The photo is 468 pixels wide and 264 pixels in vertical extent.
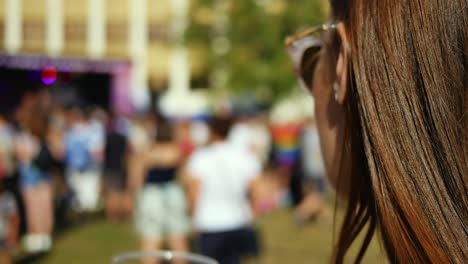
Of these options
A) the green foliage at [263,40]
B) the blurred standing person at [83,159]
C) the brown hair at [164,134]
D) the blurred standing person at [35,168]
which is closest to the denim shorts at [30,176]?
the blurred standing person at [35,168]

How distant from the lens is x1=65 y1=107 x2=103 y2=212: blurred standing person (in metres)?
10.9

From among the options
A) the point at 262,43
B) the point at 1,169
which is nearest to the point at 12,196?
the point at 1,169

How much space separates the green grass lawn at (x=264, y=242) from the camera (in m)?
7.77

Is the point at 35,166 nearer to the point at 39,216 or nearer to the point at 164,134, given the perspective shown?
the point at 39,216

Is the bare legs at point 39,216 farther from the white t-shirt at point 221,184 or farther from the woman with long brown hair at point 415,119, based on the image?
the woman with long brown hair at point 415,119

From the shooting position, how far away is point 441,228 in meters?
0.75

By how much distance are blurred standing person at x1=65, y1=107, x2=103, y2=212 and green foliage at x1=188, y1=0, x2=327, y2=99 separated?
6.73m

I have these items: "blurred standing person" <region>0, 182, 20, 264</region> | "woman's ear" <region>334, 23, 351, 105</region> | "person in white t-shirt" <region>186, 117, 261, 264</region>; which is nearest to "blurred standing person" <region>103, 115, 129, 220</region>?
"blurred standing person" <region>0, 182, 20, 264</region>

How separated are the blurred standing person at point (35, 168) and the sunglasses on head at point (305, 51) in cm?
708

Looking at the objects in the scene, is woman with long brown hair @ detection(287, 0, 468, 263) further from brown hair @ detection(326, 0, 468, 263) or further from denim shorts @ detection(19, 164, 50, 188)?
denim shorts @ detection(19, 164, 50, 188)

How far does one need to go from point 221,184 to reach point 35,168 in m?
3.36

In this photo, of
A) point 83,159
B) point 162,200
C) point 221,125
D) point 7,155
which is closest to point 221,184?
point 221,125

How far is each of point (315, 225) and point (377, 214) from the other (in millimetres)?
9830

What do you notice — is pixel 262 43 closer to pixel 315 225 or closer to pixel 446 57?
pixel 315 225
